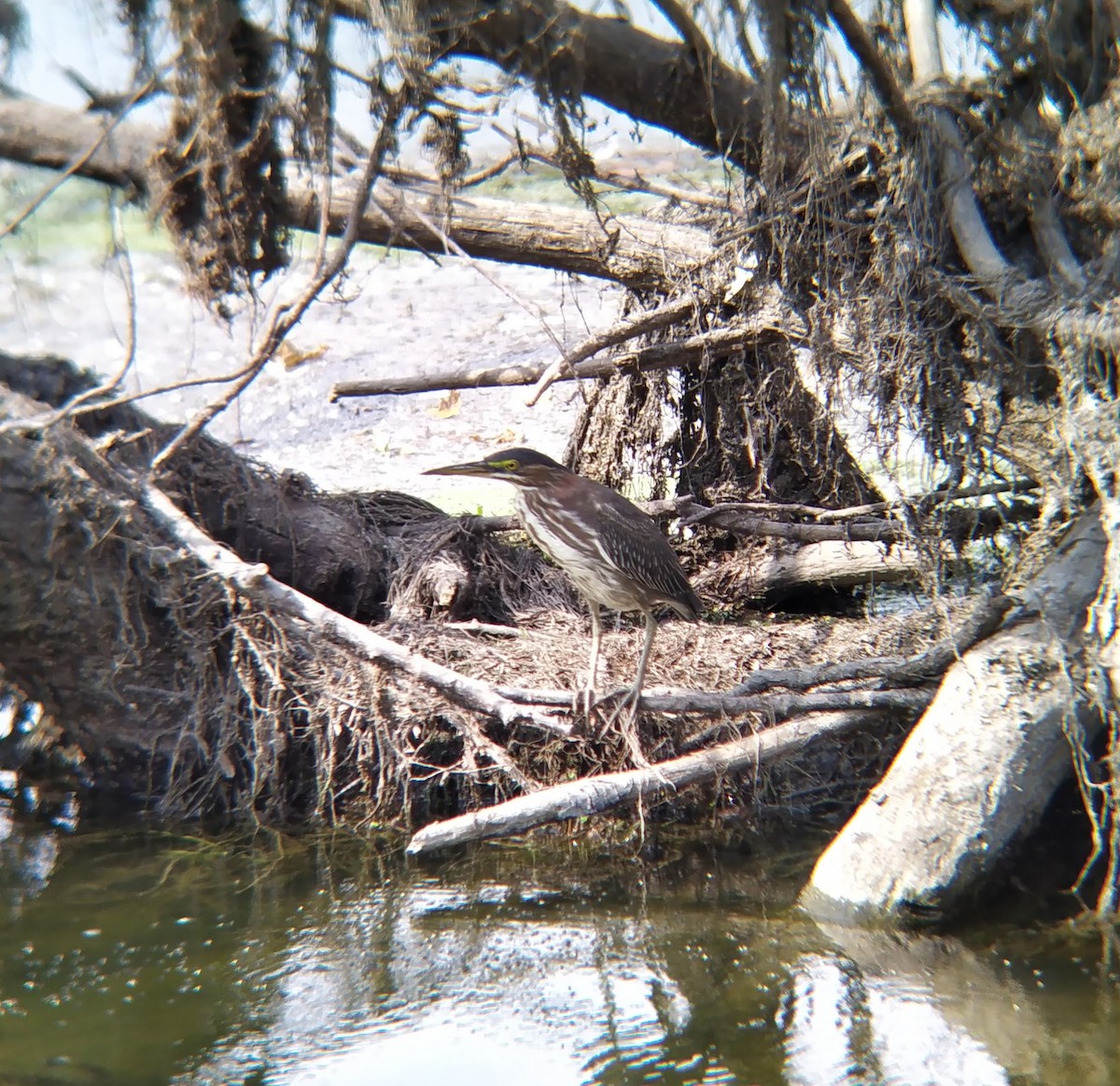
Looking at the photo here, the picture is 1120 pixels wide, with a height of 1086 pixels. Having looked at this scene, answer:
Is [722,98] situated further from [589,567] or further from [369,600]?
[369,600]

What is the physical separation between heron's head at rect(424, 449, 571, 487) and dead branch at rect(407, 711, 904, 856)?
154cm

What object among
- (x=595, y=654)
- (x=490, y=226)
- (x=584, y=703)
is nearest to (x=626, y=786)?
(x=584, y=703)

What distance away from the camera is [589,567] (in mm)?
4672

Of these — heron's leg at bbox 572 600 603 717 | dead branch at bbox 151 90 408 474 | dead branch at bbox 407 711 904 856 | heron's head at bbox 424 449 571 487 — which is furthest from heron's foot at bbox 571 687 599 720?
dead branch at bbox 151 90 408 474

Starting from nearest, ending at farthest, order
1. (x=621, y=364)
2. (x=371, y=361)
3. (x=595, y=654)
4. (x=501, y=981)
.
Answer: (x=501, y=981)
(x=595, y=654)
(x=621, y=364)
(x=371, y=361)

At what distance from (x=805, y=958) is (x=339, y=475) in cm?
552

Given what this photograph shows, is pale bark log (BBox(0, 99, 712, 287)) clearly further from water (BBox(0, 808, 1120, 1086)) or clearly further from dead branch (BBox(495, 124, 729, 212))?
water (BBox(0, 808, 1120, 1086))

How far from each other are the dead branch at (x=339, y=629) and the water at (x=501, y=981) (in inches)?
26.7

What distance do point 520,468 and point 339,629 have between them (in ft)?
4.07

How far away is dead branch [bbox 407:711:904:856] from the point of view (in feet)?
10.9

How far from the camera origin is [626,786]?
3635mm

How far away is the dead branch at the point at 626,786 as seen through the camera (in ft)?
10.9

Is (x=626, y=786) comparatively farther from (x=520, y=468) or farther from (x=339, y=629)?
(x=520, y=468)

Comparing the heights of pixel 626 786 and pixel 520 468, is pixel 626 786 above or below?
below
